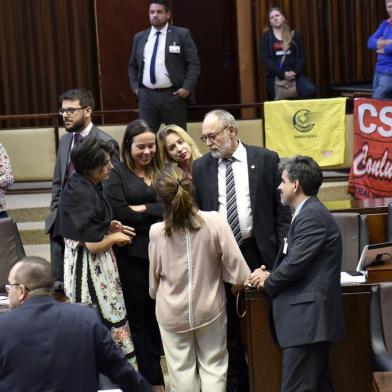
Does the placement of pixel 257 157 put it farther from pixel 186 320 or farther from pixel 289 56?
pixel 289 56

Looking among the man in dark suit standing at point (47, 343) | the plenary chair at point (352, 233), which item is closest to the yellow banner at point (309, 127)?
the plenary chair at point (352, 233)

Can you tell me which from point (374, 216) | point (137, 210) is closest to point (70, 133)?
point (137, 210)

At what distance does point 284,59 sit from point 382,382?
261 inches

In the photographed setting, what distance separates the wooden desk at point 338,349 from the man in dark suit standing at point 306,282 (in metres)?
0.36

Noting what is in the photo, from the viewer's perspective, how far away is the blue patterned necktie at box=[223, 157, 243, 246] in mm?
5855

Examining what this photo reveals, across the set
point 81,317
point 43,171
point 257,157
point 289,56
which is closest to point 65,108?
point 257,157

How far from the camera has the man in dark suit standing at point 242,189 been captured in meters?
5.84

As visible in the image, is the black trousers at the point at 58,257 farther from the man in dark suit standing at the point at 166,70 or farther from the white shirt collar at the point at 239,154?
the man in dark suit standing at the point at 166,70

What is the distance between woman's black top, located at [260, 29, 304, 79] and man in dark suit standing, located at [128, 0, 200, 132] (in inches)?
71.9

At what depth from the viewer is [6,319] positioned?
3.96m

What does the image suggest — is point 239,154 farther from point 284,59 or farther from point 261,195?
point 284,59

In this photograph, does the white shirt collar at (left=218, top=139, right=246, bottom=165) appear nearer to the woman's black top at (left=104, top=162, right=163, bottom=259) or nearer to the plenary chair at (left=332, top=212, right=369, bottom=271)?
the woman's black top at (left=104, top=162, right=163, bottom=259)

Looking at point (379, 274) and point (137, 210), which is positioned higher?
point (137, 210)

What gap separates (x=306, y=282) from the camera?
5.27 meters
